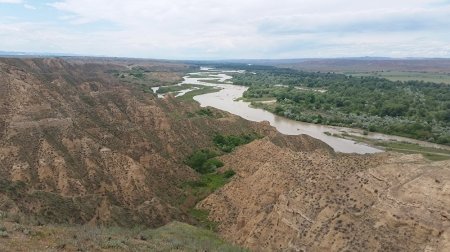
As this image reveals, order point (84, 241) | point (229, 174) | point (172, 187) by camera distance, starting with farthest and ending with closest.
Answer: point (229, 174) → point (172, 187) → point (84, 241)

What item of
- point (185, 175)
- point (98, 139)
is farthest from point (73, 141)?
point (185, 175)

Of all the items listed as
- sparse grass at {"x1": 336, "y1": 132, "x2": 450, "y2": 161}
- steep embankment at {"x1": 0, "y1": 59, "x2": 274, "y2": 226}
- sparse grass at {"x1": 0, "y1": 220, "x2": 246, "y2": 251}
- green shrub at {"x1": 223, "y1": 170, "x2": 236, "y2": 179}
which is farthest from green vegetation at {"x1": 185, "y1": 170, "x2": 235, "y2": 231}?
sparse grass at {"x1": 336, "y1": 132, "x2": 450, "y2": 161}

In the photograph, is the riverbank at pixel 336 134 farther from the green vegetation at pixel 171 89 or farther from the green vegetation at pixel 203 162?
the green vegetation at pixel 203 162

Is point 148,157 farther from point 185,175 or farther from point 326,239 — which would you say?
point 326,239

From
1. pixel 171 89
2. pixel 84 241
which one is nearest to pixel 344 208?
pixel 84 241

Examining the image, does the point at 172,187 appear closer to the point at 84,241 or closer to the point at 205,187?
the point at 205,187
